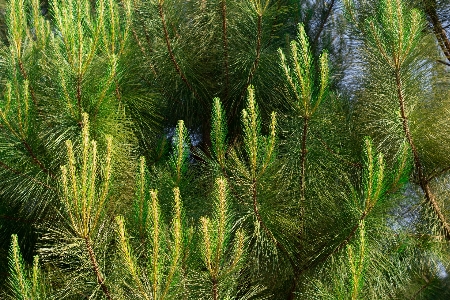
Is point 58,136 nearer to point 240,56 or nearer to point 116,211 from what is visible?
point 116,211

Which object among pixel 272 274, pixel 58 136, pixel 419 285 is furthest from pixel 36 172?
pixel 419 285

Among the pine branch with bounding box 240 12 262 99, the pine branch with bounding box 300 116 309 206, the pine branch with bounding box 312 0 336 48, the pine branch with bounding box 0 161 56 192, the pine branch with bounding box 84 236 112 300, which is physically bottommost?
the pine branch with bounding box 84 236 112 300

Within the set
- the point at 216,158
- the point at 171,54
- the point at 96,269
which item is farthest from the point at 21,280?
the point at 171,54

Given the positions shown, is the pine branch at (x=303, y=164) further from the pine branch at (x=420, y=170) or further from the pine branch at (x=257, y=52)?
the pine branch at (x=257, y=52)

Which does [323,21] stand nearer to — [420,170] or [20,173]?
[420,170]

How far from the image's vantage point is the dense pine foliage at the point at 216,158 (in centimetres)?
189

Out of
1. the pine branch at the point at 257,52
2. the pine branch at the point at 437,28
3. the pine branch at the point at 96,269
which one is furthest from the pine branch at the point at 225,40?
the pine branch at the point at 96,269

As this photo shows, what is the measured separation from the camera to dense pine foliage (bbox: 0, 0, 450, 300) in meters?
1.89

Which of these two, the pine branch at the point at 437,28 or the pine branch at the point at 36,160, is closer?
the pine branch at the point at 36,160

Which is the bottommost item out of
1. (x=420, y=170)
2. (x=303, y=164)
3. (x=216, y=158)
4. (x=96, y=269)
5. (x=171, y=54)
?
(x=96, y=269)

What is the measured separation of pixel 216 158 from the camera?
8.11ft

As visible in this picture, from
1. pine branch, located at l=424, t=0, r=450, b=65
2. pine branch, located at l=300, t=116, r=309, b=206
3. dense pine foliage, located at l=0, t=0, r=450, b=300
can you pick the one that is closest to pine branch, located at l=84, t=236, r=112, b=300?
dense pine foliage, located at l=0, t=0, r=450, b=300

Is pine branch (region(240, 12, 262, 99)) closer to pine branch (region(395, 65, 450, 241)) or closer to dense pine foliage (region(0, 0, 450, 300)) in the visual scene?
Result: dense pine foliage (region(0, 0, 450, 300))

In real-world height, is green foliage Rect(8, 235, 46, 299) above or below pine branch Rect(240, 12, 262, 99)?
below
